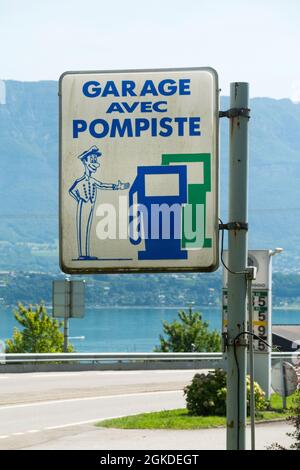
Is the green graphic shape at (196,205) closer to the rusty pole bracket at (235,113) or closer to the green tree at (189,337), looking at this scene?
the rusty pole bracket at (235,113)

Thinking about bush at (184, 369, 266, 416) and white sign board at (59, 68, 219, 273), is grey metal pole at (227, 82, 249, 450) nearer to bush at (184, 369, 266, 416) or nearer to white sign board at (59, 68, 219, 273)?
white sign board at (59, 68, 219, 273)

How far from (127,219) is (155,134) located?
22.5 inches

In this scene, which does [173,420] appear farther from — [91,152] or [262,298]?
[91,152]

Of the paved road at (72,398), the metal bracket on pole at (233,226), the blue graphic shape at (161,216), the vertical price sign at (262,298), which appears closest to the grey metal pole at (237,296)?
the metal bracket on pole at (233,226)

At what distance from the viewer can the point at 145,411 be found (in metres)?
30.1

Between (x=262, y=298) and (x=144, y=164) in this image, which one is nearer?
(x=144, y=164)

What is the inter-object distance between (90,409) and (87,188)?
24.7 metres

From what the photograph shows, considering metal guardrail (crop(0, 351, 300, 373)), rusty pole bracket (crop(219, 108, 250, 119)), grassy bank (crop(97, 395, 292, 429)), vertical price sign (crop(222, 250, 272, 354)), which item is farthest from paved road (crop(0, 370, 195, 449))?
rusty pole bracket (crop(219, 108, 250, 119))

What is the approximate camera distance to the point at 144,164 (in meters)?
6.71

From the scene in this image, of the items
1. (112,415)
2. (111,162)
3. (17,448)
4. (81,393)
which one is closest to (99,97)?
(111,162)

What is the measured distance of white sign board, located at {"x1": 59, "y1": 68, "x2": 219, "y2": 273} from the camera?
6672mm

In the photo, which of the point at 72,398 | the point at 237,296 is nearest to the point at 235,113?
the point at 237,296

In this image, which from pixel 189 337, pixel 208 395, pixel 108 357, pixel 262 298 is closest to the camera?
pixel 208 395
